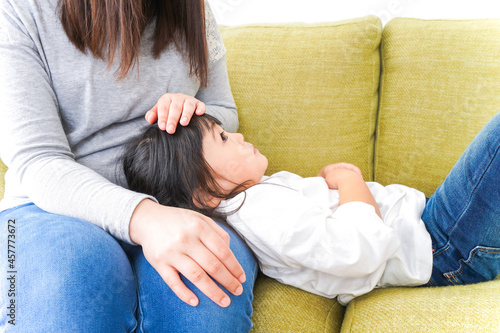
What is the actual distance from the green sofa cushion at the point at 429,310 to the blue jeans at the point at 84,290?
237 millimetres

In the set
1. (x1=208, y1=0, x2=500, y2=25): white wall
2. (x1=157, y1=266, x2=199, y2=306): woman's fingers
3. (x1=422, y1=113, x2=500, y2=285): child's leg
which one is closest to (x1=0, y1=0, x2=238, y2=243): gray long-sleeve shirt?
(x1=157, y1=266, x2=199, y2=306): woman's fingers

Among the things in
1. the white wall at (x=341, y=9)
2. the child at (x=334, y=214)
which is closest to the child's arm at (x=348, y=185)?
the child at (x=334, y=214)

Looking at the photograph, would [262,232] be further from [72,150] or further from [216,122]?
[72,150]

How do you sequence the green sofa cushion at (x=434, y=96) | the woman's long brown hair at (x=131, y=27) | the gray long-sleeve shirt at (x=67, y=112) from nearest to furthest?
1. the gray long-sleeve shirt at (x=67, y=112)
2. the woman's long brown hair at (x=131, y=27)
3. the green sofa cushion at (x=434, y=96)

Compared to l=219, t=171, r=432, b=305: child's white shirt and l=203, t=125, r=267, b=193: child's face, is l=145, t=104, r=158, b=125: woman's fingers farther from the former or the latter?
l=219, t=171, r=432, b=305: child's white shirt

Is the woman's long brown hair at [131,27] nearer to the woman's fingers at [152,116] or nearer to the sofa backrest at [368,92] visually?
the woman's fingers at [152,116]

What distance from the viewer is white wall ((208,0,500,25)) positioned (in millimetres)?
1540

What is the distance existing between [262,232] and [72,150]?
0.48 metres

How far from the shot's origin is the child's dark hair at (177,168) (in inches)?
Result: 35.8

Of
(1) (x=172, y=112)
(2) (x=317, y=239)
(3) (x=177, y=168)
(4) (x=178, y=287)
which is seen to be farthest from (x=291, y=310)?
(1) (x=172, y=112)

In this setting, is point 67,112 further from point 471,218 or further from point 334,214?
point 471,218

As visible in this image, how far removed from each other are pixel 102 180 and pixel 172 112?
0.22 metres

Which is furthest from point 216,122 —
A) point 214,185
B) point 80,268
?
point 80,268

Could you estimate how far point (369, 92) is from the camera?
1308 millimetres
